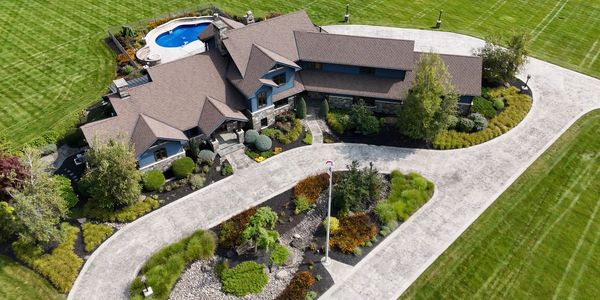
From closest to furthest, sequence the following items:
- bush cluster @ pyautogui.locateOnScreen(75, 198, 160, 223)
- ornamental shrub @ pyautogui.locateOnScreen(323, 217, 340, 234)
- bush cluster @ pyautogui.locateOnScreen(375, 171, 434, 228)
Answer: ornamental shrub @ pyautogui.locateOnScreen(323, 217, 340, 234)
bush cluster @ pyautogui.locateOnScreen(75, 198, 160, 223)
bush cluster @ pyautogui.locateOnScreen(375, 171, 434, 228)

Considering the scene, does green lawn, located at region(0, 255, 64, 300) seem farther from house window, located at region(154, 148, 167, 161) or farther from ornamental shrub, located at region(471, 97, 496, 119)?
ornamental shrub, located at region(471, 97, 496, 119)

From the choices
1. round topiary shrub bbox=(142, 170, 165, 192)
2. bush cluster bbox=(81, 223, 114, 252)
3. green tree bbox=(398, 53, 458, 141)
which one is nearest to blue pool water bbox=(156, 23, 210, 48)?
round topiary shrub bbox=(142, 170, 165, 192)

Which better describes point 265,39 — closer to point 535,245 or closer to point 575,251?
point 535,245

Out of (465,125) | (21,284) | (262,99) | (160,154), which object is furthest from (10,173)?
(465,125)

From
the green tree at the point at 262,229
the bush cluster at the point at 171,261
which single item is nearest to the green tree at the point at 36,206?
the bush cluster at the point at 171,261

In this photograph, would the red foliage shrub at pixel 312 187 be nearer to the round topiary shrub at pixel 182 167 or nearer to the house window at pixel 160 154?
the round topiary shrub at pixel 182 167
